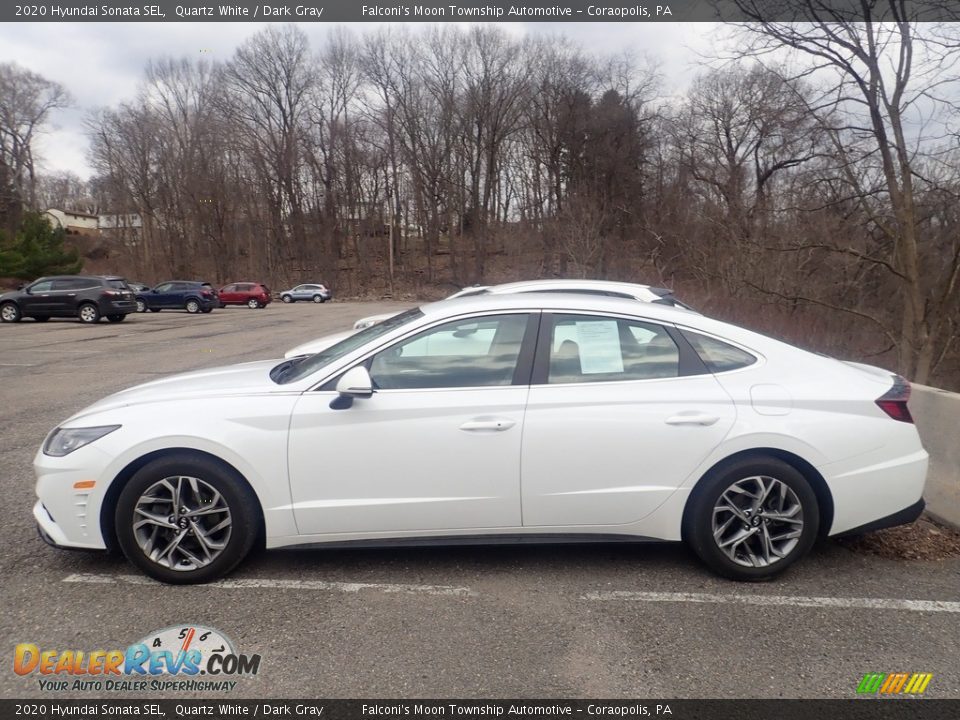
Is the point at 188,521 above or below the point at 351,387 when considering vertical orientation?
below

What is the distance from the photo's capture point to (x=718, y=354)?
11.5 ft

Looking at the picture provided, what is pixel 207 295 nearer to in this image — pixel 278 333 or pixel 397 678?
pixel 278 333

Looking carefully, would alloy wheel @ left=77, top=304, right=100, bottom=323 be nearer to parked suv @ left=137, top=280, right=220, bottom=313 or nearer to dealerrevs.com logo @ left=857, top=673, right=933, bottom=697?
parked suv @ left=137, top=280, right=220, bottom=313

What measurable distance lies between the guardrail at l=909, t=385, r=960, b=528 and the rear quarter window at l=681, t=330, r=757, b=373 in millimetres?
1949

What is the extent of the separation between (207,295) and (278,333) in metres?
14.8

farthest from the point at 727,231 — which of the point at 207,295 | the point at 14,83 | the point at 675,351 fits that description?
the point at 14,83

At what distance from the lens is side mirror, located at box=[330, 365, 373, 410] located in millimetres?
3198

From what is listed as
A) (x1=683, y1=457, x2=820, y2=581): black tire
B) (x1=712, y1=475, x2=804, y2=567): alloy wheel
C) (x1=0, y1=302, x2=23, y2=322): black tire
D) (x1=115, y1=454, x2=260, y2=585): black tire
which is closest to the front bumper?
(x1=115, y1=454, x2=260, y2=585): black tire

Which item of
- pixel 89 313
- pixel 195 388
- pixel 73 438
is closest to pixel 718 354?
pixel 195 388

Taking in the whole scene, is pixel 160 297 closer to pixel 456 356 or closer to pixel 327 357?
pixel 327 357

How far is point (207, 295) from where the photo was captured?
105 ft

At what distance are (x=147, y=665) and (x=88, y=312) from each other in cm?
2352

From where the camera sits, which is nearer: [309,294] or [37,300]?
[37,300]

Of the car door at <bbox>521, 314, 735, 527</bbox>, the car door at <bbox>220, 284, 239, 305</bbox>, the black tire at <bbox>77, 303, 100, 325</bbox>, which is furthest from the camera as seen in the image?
the car door at <bbox>220, 284, 239, 305</bbox>
